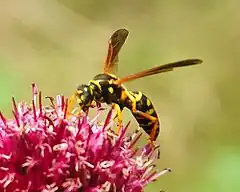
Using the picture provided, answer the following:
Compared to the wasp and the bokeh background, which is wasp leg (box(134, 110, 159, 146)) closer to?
the wasp

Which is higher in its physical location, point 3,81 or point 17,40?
point 17,40

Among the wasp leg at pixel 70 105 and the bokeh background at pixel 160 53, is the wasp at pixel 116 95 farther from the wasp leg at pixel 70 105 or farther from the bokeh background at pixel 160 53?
the bokeh background at pixel 160 53

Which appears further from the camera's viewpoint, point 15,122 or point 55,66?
point 55,66

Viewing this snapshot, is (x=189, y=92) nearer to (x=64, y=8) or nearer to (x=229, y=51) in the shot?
(x=229, y=51)

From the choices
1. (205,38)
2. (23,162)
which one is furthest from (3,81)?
(205,38)

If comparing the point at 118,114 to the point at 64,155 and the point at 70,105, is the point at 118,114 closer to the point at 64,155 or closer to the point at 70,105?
the point at 70,105

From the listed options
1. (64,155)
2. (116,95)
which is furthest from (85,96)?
(64,155)
